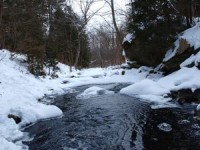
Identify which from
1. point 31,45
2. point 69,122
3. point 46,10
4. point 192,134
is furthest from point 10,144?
point 31,45

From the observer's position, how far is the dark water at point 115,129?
6184 mm

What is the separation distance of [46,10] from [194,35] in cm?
922

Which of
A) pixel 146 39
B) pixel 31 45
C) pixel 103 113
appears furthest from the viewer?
pixel 31 45

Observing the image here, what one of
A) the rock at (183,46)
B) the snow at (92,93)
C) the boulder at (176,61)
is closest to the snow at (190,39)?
the rock at (183,46)

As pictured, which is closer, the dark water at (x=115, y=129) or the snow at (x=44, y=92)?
the dark water at (x=115, y=129)

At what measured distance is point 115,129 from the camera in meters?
7.27

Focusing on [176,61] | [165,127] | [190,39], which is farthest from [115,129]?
[190,39]

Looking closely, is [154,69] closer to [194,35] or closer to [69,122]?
[194,35]

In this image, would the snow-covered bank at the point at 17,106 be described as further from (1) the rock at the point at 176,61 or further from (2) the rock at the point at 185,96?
(2) the rock at the point at 185,96

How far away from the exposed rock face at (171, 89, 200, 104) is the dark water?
3.82 feet

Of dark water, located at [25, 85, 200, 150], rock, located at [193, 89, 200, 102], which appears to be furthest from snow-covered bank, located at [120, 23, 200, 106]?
dark water, located at [25, 85, 200, 150]

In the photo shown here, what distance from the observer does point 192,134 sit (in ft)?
21.7

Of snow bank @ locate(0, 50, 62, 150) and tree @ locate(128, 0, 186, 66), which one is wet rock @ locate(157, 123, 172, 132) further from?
tree @ locate(128, 0, 186, 66)

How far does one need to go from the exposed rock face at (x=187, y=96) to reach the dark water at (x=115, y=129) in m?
1.16
